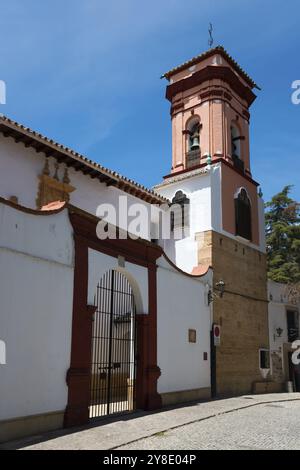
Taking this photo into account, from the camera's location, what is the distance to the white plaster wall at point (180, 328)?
1242 cm

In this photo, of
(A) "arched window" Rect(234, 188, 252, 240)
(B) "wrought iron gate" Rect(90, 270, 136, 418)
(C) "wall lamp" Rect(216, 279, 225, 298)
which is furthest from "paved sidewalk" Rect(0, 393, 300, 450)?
(A) "arched window" Rect(234, 188, 252, 240)

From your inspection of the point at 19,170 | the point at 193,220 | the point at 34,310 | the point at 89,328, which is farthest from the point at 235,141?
the point at 34,310

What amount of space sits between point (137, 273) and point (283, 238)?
19.3m

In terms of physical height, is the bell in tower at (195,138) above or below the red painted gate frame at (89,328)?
above

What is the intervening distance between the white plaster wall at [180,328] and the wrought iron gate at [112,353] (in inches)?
34.5

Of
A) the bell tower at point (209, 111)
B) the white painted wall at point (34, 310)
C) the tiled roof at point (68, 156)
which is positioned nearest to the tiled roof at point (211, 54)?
the bell tower at point (209, 111)

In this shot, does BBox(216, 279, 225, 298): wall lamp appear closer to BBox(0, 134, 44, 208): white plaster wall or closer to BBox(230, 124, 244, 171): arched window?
BBox(230, 124, 244, 171): arched window

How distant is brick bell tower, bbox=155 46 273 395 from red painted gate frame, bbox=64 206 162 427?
13.0 feet

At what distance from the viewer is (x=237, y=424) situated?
9758mm

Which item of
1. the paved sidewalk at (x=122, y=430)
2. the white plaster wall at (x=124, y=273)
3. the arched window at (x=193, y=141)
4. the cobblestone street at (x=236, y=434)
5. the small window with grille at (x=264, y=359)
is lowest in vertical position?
the cobblestone street at (x=236, y=434)

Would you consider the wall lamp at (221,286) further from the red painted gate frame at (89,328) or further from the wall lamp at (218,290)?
the red painted gate frame at (89,328)

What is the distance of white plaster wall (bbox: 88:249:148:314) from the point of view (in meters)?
9.88
